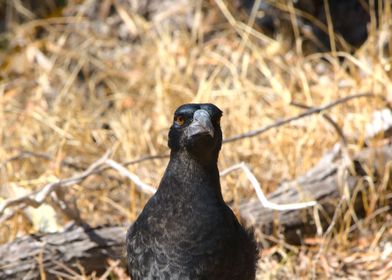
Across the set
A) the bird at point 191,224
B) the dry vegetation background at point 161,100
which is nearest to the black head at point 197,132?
the bird at point 191,224

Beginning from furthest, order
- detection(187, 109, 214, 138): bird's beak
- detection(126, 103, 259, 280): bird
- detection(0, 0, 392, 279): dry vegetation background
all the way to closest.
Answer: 1. detection(0, 0, 392, 279): dry vegetation background
2. detection(126, 103, 259, 280): bird
3. detection(187, 109, 214, 138): bird's beak

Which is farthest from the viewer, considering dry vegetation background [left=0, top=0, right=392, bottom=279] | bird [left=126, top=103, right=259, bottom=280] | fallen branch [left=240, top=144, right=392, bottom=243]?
dry vegetation background [left=0, top=0, right=392, bottom=279]

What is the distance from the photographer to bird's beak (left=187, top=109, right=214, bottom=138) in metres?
2.84

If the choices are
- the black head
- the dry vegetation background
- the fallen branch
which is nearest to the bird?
the black head

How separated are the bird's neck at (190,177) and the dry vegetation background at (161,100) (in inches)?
42.3

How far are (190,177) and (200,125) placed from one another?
0.80 ft

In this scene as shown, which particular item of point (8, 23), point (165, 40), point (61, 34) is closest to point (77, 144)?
point (165, 40)

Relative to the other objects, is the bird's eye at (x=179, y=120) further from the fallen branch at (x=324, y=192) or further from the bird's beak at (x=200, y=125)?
the fallen branch at (x=324, y=192)

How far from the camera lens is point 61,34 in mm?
6598

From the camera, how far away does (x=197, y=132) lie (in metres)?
2.85

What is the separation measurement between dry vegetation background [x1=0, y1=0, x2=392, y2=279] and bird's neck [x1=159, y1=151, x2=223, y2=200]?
1.07 meters

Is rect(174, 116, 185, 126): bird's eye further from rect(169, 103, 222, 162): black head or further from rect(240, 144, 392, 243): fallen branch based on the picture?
rect(240, 144, 392, 243): fallen branch

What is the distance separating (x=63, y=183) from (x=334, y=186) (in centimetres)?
144

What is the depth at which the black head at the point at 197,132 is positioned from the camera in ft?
9.38
